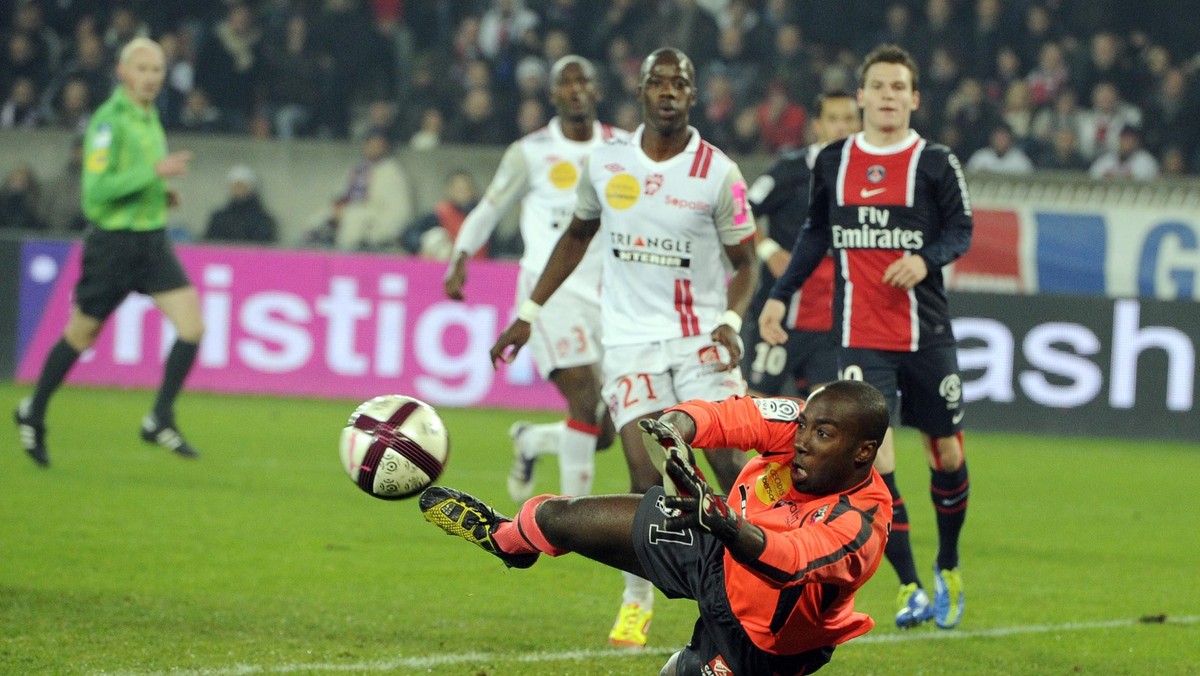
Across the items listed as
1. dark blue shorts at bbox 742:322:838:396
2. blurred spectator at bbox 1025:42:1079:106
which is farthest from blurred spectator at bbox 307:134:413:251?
dark blue shorts at bbox 742:322:838:396

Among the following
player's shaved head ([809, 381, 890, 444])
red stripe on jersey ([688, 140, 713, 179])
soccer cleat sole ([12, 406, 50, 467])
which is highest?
red stripe on jersey ([688, 140, 713, 179])

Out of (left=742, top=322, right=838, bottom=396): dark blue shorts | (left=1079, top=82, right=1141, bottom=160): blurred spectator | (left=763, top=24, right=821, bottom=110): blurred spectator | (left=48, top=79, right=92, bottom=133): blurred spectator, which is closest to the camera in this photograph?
(left=742, top=322, right=838, bottom=396): dark blue shorts

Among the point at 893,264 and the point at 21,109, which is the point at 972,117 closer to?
the point at 21,109

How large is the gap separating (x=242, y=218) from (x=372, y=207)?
1.26 metres

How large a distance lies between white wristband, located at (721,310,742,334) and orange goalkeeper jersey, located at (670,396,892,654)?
4.54 feet

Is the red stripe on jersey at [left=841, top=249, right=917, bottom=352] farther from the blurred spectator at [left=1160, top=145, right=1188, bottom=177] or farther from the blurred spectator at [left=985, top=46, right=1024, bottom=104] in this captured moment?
the blurred spectator at [left=985, top=46, right=1024, bottom=104]

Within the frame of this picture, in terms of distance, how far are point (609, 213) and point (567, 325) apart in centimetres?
183

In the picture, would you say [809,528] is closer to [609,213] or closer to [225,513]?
[609,213]

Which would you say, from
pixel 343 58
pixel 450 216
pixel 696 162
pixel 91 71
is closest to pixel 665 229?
pixel 696 162

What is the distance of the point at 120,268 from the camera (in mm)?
10461

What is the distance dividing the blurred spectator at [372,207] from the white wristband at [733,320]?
9.95 meters

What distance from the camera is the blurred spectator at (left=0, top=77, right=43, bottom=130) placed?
17.8 metres

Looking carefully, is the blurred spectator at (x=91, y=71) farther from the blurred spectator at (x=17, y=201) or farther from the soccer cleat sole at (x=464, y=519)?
the soccer cleat sole at (x=464, y=519)

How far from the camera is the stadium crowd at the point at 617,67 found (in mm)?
16719
